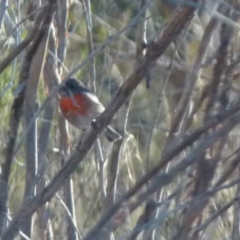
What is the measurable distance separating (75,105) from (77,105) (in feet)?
0.18

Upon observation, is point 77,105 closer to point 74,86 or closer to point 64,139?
point 74,86

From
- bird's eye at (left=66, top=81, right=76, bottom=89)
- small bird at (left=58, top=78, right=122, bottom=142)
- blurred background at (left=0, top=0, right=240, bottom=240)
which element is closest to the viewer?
blurred background at (left=0, top=0, right=240, bottom=240)

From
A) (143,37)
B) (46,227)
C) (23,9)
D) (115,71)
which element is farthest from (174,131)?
(115,71)

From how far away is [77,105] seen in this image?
2934 millimetres

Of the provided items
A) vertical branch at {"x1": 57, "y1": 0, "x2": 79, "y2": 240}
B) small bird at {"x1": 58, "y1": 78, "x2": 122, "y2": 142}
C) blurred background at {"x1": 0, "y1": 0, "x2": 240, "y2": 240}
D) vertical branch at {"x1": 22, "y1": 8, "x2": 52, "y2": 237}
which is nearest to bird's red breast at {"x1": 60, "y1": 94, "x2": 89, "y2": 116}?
small bird at {"x1": 58, "y1": 78, "x2": 122, "y2": 142}

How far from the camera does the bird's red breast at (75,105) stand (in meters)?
2.86

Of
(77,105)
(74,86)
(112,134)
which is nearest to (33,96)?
(112,134)

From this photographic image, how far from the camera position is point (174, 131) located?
6.10 ft

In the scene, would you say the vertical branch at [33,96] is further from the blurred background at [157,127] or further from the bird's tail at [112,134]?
the bird's tail at [112,134]

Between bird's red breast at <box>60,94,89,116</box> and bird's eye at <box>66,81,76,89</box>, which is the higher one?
bird's eye at <box>66,81,76,89</box>

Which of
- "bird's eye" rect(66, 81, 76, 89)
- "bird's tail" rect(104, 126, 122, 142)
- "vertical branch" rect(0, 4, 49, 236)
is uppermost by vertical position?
"bird's eye" rect(66, 81, 76, 89)

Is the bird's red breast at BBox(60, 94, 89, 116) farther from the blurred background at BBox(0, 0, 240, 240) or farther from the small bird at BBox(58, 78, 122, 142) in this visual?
the blurred background at BBox(0, 0, 240, 240)

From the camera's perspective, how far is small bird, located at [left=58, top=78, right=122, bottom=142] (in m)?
2.83

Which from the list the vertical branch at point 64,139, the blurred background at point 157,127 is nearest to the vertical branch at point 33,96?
the blurred background at point 157,127
